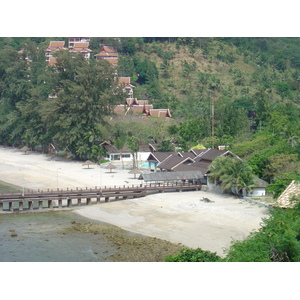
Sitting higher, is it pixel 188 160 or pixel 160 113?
pixel 160 113

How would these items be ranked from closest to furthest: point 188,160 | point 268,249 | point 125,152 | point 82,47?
point 268,249 → point 188,160 → point 125,152 → point 82,47

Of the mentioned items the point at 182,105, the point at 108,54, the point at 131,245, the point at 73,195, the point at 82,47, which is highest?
the point at 82,47

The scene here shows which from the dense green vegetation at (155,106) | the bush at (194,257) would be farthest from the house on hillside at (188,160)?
the bush at (194,257)

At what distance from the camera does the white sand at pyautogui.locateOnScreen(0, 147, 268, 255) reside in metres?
A: 37.8

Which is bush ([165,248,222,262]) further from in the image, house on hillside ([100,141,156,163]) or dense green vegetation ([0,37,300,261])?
house on hillside ([100,141,156,163])

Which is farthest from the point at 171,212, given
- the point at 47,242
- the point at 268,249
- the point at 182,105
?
the point at 182,105

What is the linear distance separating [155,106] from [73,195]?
56.9m

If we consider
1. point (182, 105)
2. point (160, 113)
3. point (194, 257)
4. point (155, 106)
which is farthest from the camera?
point (155, 106)

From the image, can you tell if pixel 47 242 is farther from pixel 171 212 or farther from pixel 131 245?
pixel 171 212

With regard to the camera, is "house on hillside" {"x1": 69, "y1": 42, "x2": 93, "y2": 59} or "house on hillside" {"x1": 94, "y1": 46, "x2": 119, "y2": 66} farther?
"house on hillside" {"x1": 69, "y1": 42, "x2": 93, "y2": 59}

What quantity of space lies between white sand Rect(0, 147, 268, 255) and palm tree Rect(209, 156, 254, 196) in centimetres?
115

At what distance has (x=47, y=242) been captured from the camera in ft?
120

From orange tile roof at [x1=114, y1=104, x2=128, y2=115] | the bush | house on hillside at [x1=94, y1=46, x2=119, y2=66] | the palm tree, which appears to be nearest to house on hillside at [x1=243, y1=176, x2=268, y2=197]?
the palm tree

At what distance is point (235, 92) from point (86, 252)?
86.8 meters
